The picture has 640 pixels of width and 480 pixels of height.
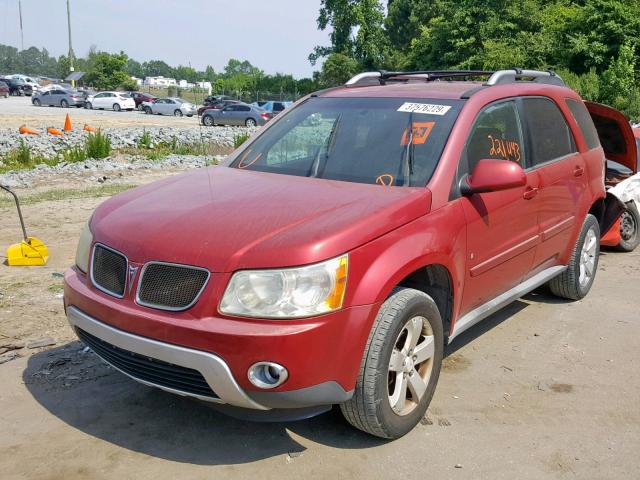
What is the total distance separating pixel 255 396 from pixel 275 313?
0.39 metres

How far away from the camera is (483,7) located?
29.7 meters

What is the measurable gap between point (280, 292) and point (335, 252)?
31cm

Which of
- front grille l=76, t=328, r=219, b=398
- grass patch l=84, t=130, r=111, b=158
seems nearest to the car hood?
front grille l=76, t=328, r=219, b=398

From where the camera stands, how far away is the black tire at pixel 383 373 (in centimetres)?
320

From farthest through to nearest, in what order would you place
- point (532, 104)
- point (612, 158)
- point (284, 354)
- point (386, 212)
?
point (612, 158) < point (532, 104) < point (386, 212) < point (284, 354)

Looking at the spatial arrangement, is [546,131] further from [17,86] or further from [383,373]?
[17,86]

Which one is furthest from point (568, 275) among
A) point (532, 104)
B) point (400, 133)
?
point (400, 133)

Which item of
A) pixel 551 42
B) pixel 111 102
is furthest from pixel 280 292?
pixel 111 102

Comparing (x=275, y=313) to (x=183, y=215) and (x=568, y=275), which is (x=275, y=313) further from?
(x=568, y=275)

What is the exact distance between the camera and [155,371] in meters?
3.22

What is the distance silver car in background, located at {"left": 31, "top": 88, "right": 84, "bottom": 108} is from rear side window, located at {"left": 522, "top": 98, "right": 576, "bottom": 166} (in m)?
51.3

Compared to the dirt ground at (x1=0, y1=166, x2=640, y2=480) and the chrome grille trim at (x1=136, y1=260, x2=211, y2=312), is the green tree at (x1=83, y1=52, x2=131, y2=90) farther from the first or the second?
the chrome grille trim at (x1=136, y1=260, x2=211, y2=312)

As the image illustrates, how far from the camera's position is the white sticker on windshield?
418 centimetres

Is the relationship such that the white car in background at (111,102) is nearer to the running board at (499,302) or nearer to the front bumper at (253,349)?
the running board at (499,302)
